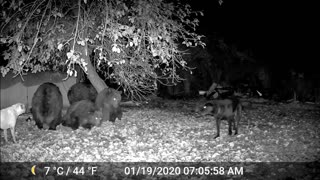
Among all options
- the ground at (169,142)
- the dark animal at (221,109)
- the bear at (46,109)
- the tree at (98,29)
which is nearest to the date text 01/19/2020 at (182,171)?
the ground at (169,142)

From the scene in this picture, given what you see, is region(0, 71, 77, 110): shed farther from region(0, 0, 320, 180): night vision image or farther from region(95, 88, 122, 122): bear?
region(95, 88, 122, 122): bear

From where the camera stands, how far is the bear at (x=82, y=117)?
28.3ft

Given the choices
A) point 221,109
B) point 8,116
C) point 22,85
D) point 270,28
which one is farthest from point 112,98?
point 270,28

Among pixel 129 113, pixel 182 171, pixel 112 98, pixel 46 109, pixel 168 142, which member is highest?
pixel 112 98

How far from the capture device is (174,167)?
5.60 m

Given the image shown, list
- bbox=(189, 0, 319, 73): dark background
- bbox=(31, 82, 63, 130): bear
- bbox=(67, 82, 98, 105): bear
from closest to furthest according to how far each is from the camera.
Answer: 1. bbox=(31, 82, 63, 130): bear
2. bbox=(67, 82, 98, 105): bear
3. bbox=(189, 0, 319, 73): dark background

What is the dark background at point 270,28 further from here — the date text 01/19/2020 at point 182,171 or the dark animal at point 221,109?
the date text 01/19/2020 at point 182,171

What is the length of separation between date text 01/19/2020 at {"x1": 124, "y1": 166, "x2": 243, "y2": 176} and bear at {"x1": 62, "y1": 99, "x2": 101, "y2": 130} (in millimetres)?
3496

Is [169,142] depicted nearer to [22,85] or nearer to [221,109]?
[221,109]

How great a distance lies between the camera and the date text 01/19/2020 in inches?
210

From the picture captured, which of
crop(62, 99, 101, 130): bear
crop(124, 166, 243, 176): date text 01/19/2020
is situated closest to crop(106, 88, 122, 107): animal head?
crop(62, 99, 101, 130): bear

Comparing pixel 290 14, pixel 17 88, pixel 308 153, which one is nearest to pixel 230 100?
pixel 308 153

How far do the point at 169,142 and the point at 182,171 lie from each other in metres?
2.00

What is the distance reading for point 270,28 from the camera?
709 inches
